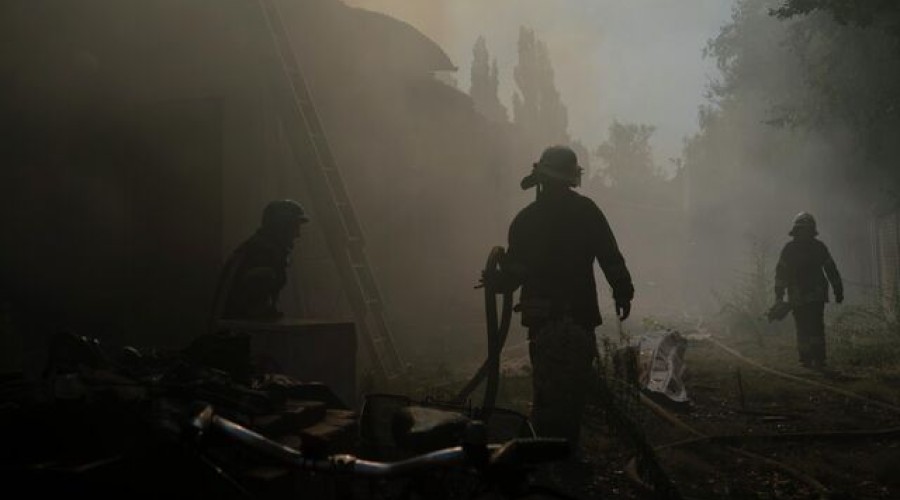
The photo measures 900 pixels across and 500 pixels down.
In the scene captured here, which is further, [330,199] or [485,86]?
[485,86]

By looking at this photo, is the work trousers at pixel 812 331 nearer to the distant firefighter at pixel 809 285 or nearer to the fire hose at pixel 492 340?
the distant firefighter at pixel 809 285

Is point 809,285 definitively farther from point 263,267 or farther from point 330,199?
point 263,267

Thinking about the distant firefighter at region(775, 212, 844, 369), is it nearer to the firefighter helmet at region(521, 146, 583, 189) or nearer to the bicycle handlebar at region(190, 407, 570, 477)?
the firefighter helmet at region(521, 146, 583, 189)

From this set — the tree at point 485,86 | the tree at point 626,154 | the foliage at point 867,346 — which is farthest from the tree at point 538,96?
the foliage at point 867,346

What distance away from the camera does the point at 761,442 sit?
19.0 feet

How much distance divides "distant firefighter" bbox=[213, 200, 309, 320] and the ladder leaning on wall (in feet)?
8.78

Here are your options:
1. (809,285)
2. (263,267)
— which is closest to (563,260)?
(263,267)

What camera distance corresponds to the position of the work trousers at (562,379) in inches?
197

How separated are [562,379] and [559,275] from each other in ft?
3.00

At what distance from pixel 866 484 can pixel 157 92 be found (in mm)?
9411

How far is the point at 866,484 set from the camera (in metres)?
4.65

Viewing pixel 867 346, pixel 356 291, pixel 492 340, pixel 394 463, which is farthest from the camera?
pixel 867 346

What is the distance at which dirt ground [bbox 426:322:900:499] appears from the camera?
4.60 m

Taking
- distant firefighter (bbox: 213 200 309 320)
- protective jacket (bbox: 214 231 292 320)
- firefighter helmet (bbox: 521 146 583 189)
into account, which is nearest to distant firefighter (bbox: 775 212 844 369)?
firefighter helmet (bbox: 521 146 583 189)
